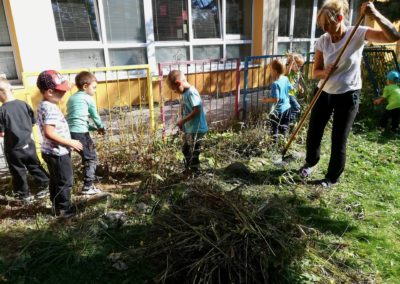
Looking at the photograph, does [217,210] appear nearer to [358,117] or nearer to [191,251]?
[191,251]

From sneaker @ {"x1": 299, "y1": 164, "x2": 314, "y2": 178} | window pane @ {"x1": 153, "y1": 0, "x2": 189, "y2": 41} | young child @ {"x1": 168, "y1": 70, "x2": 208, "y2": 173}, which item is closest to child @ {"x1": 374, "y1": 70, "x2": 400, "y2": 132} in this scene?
sneaker @ {"x1": 299, "y1": 164, "x2": 314, "y2": 178}

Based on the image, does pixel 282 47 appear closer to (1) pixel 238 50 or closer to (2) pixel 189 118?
(1) pixel 238 50

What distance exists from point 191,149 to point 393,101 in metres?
3.96

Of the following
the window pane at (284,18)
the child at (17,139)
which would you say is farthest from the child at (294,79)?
the window pane at (284,18)

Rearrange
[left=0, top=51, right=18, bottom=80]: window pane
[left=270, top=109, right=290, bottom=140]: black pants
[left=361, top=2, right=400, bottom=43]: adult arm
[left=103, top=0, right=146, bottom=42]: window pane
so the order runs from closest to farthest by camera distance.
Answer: [left=361, top=2, right=400, bottom=43]: adult arm
[left=270, top=109, right=290, bottom=140]: black pants
[left=0, top=51, right=18, bottom=80]: window pane
[left=103, top=0, right=146, bottom=42]: window pane

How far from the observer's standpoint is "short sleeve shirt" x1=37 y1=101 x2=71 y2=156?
8.77 ft

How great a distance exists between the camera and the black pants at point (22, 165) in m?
3.23

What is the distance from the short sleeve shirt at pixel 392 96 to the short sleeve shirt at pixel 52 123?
5.20m

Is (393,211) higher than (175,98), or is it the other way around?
(175,98)

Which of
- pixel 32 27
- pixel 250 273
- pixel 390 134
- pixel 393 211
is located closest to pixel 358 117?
pixel 390 134

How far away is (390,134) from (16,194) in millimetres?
5784

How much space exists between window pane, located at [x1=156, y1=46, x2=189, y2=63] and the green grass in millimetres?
4167

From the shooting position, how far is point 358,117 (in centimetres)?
614

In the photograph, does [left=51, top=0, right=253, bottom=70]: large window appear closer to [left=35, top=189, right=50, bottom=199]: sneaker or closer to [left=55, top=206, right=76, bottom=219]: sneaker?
[left=35, top=189, right=50, bottom=199]: sneaker
